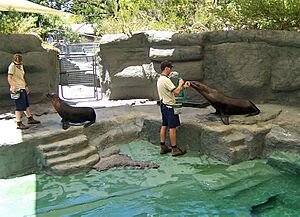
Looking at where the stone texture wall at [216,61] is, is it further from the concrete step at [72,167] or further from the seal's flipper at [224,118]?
the concrete step at [72,167]

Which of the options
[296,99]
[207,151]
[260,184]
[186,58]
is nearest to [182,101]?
[186,58]

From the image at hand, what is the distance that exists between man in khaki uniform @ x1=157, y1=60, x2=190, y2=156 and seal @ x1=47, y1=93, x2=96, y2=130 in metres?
1.56

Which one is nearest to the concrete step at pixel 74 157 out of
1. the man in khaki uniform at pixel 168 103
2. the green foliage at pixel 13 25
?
the man in khaki uniform at pixel 168 103

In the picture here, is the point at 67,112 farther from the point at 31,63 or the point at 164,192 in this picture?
the point at 164,192

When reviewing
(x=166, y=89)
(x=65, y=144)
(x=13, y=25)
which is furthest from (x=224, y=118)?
(x=13, y=25)

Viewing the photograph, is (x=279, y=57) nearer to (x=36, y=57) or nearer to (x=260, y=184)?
(x=260, y=184)

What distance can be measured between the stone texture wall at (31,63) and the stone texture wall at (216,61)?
1.69m

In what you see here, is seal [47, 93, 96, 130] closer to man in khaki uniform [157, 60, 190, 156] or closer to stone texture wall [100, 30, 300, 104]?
man in khaki uniform [157, 60, 190, 156]

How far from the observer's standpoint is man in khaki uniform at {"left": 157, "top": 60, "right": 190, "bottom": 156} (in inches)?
230

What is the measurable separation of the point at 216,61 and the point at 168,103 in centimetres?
245

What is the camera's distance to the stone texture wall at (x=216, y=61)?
716cm

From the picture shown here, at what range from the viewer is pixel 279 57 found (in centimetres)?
717

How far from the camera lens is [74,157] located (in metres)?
5.80

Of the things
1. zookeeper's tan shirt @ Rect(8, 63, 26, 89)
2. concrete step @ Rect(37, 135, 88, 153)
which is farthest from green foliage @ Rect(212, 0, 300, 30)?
zookeeper's tan shirt @ Rect(8, 63, 26, 89)
